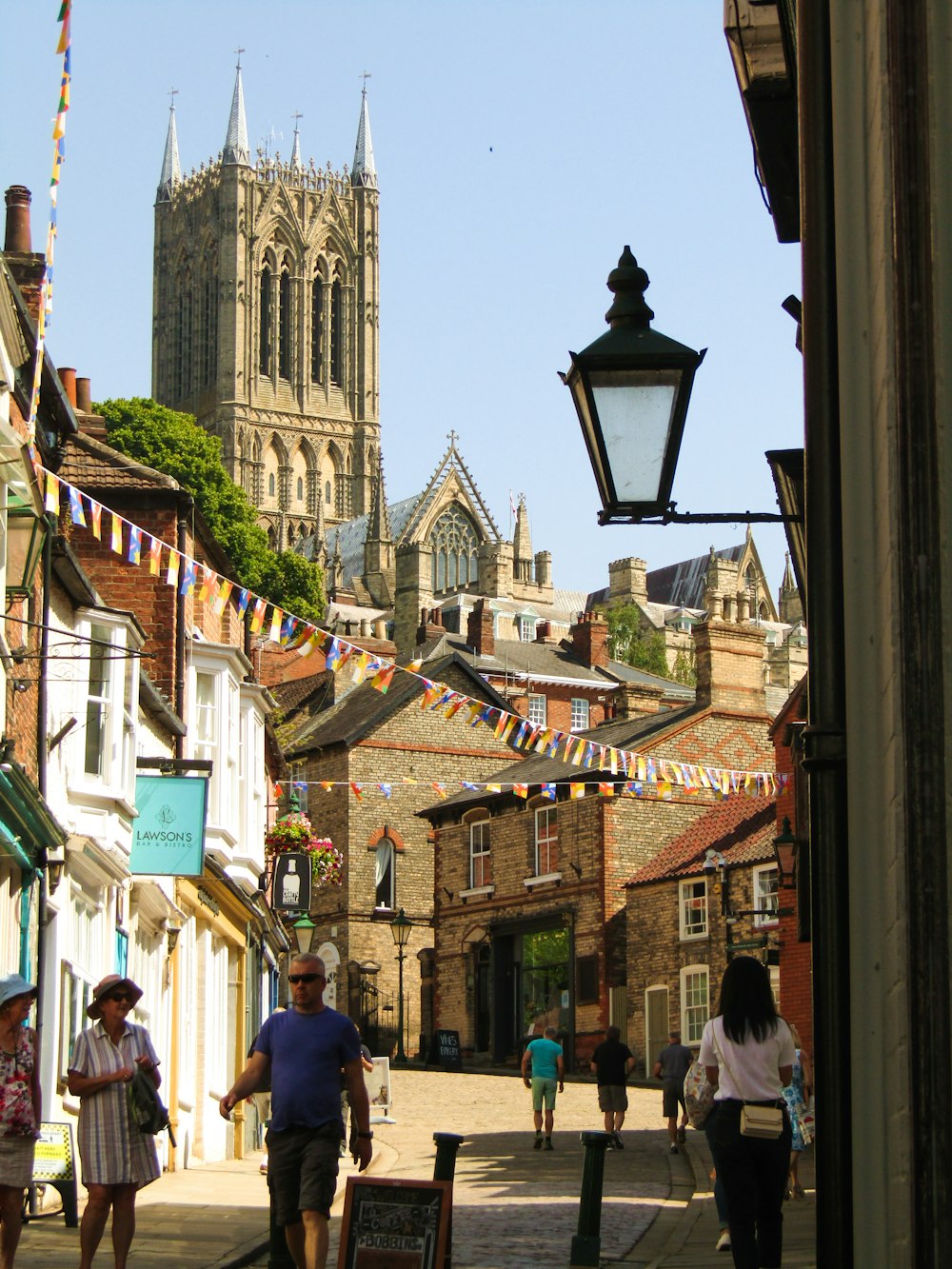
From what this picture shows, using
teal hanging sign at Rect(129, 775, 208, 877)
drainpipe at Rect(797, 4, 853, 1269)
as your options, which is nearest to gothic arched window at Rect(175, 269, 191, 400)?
teal hanging sign at Rect(129, 775, 208, 877)

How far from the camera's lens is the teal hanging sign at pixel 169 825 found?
59.7 feet

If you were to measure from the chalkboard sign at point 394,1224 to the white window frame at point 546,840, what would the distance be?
33.3 metres

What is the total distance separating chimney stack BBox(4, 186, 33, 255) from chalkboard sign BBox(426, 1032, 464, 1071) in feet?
80.8

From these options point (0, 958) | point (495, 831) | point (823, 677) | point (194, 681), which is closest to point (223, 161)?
point (495, 831)

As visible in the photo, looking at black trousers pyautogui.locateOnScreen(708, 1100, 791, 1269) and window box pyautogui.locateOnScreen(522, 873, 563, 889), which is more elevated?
window box pyautogui.locateOnScreen(522, 873, 563, 889)

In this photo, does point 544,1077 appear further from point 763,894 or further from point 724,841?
point 724,841

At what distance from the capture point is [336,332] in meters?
137

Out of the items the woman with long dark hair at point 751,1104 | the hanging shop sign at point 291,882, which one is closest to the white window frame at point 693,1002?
the hanging shop sign at point 291,882

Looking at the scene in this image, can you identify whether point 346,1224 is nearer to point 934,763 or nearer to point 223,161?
point 934,763

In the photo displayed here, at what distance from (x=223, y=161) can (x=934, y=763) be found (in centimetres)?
13621

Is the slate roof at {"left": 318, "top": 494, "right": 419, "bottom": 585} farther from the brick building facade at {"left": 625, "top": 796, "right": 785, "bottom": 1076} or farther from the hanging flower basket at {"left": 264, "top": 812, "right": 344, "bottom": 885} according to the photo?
the hanging flower basket at {"left": 264, "top": 812, "right": 344, "bottom": 885}

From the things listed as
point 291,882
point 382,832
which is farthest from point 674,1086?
point 382,832

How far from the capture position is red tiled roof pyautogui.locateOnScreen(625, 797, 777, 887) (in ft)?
116

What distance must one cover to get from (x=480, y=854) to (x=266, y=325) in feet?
311
